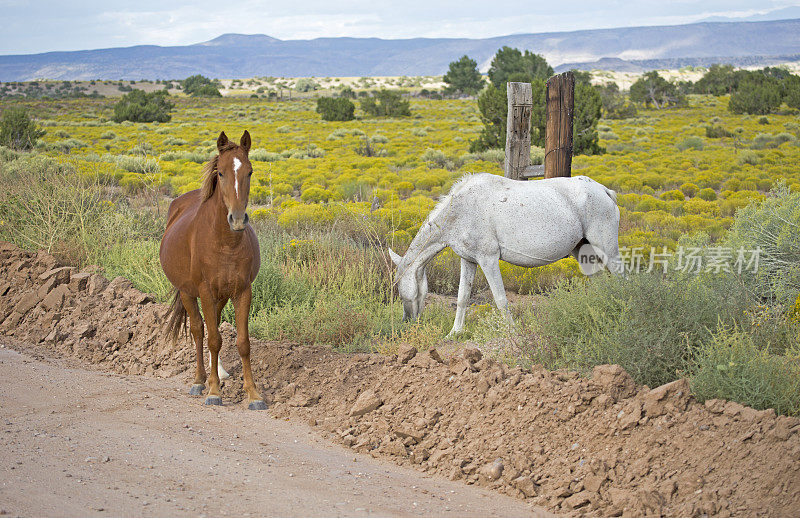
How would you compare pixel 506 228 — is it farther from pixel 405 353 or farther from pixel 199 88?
pixel 199 88

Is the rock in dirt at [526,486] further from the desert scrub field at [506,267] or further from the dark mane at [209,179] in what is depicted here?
the dark mane at [209,179]

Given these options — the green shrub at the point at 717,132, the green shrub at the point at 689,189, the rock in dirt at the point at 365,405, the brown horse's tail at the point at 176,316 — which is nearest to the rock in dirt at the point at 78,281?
the brown horse's tail at the point at 176,316

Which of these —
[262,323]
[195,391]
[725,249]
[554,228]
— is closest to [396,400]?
[195,391]

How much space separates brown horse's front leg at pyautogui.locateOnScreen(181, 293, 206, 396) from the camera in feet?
20.1

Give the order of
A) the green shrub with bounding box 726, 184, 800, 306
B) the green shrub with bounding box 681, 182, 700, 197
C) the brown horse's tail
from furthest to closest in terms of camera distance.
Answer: the green shrub with bounding box 681, 182, 700, 197 < the green shrub with bounding box 726, 184, 800, 306 < the brown horse's tail

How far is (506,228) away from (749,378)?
3303 mm

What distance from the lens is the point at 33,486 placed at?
3.96m

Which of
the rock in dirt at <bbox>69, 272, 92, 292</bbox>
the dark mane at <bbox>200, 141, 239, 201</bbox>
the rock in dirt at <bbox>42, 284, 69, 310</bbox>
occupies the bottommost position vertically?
the rock in dirt at <bbox>42, 284, 69, 310</bbox>

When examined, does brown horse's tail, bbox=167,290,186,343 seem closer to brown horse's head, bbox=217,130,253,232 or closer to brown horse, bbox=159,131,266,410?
brown horse, bbox=159,131,266,410

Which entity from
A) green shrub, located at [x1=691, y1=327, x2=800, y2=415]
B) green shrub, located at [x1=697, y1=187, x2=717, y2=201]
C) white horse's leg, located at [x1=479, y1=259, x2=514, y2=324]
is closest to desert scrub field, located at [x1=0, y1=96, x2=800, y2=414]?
green shrub, located at [x1=691, y1=327, x2=800, y2=415]

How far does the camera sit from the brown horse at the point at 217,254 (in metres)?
5.11

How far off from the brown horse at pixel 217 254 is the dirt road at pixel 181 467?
0.50 meters

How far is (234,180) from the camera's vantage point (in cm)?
505

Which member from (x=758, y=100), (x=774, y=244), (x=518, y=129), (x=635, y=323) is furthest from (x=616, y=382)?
(x=758, y=100)
